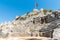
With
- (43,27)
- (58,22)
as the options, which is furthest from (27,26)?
(58,22)

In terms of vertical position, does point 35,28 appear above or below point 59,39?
above

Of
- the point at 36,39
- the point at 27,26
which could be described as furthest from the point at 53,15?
the point at 36,39

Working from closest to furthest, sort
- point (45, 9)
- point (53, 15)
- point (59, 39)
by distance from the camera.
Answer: point (59, 39) → point (53, 15) → point (45, 9)

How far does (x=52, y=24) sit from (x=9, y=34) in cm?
934

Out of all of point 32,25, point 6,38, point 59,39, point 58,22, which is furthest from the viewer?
point 32,25

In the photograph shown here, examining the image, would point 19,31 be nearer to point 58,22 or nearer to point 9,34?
point 9,34

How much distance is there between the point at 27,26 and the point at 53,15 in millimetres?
6881

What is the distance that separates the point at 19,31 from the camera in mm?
43125

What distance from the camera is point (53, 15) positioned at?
45.9 metres

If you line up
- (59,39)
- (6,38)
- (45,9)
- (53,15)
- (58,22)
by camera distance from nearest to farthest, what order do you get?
(59,39)
(6,38)
(58,22)
(53,15)
(45,9)

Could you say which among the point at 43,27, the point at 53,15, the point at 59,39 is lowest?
the point at 59,39

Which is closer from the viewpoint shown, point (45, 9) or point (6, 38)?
point (6, 38)

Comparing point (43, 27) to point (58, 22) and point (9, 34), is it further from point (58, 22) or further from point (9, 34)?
point (9, 34)

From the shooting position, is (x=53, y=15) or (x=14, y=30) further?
(x=53, y=15)
